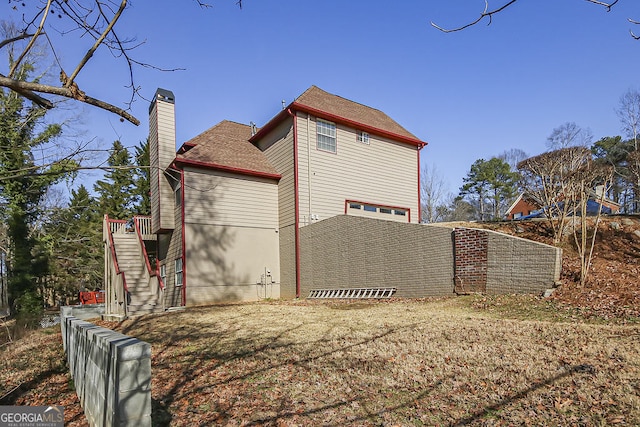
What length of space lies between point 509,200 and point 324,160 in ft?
98.2

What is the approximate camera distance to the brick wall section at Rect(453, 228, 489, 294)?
960cm

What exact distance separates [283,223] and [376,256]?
15.7ft

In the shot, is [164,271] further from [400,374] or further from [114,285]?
[400,374]

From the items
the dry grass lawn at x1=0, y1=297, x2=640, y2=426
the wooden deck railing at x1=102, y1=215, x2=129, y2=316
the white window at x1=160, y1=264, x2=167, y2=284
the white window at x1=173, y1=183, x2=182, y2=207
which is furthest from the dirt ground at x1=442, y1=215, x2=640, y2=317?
the white window at x1=160, y1=264, x2=167, y2=284

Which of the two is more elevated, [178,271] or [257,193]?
[257,193]

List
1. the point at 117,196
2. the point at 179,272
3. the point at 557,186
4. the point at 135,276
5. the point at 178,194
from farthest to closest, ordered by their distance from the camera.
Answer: the point at 117,196 → the point at 178,194 → the point at 179,272 → the point at 557,186 → the point at 135,276

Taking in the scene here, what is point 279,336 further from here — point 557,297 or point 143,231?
point 143,231

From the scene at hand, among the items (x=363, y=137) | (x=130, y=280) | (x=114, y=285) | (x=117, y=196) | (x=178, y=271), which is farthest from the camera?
(x=117, y=196)

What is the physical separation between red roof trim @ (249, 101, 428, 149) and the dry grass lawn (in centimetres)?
988

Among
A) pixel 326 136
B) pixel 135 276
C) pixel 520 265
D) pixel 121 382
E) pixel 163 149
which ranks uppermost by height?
pixel 326 136

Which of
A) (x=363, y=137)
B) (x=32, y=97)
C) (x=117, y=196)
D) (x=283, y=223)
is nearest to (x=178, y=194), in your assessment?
(x=283, y=223)

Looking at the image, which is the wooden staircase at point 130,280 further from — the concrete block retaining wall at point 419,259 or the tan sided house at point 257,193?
the concrete block retaining wall at point 419,259

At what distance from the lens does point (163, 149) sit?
1419 centimetres

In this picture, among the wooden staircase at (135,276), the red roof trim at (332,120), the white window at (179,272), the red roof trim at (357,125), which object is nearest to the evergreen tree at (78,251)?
the wooden staircase at (135,276)
